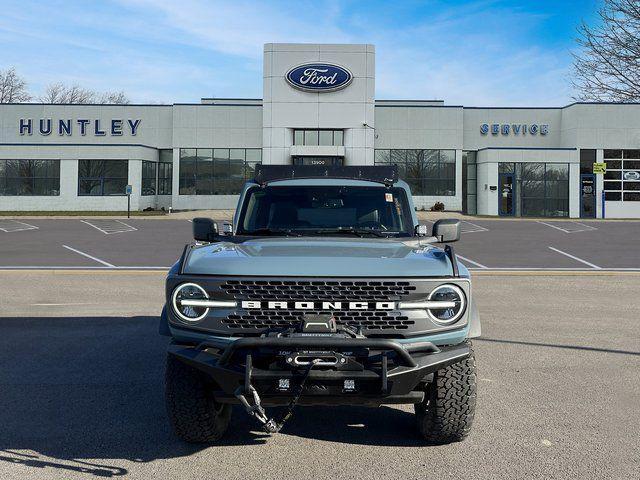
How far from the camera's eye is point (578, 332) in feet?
28.5

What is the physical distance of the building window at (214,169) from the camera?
47406 millimetres

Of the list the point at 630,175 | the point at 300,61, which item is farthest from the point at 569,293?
the point at 630,175

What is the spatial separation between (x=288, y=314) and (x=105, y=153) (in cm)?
4410

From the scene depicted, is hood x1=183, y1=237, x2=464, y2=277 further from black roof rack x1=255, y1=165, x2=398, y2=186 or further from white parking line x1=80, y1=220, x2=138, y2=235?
white parking line x1=80, y1=220, x2=138, y2=235

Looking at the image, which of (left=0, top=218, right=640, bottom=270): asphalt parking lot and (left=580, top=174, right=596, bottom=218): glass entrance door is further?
(left=580, top=174, right=596, bottom=218): glass entrance door

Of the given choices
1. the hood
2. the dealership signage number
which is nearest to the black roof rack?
the hood

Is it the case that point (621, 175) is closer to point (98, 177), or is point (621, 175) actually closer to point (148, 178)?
point (148, 178)

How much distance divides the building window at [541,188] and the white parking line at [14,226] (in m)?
30.4

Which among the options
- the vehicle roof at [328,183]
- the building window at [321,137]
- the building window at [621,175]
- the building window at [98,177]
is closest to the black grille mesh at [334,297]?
the vehicle roof at [328,183]

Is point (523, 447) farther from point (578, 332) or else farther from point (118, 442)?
point (578, 332)

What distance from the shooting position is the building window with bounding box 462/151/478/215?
1913 inches

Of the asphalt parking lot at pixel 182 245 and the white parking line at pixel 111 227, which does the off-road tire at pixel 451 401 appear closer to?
the asphalt parking lot at pixel 182 245

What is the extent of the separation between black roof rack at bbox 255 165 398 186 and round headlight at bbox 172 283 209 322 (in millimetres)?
2087

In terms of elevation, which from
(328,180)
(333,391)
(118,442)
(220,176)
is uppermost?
(220,176)
